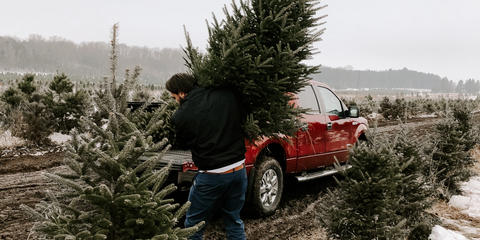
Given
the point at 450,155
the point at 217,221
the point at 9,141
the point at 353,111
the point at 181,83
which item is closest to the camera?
the point at 181,83

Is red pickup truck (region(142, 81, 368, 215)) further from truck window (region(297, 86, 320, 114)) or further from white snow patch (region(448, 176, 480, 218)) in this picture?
white snow patch (region(448, 176, 480, 218))

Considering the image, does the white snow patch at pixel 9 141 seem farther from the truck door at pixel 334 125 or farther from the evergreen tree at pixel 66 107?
the truck door at pixel 334 125

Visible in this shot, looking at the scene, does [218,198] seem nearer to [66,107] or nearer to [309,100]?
[309,100]

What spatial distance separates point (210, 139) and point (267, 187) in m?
2.31

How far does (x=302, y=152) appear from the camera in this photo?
5.71 m

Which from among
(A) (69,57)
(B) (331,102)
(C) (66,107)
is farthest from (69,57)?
(B) (331,102)

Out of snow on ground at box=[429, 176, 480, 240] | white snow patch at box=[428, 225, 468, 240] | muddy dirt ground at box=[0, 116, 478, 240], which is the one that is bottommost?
muddy dirt ground at box=[0, 116, 478, 240]

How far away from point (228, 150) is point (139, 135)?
1243 millimetres

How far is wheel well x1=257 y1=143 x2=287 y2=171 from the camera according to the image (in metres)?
5.27

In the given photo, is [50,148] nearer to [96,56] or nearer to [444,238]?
[444,238]

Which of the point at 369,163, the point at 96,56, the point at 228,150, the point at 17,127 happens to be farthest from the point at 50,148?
the point at 96,56

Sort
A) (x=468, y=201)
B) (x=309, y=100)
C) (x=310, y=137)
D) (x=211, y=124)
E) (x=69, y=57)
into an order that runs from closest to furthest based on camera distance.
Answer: (x=211, y=124)
(x=310, y=137)
(x=309, y=100)
(x=468, y=201)
(x=69, y=57)

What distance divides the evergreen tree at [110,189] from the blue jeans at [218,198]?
107 cm

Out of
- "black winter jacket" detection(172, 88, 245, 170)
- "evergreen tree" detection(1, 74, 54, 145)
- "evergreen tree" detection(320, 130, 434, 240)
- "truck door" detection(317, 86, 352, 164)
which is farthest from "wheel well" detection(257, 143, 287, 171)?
"evergreen tree" detection(1, 74, 54, 145)
